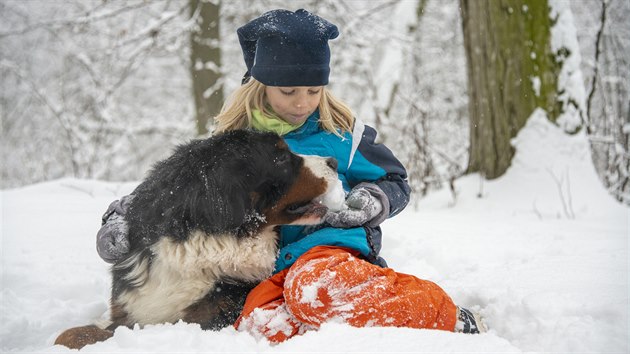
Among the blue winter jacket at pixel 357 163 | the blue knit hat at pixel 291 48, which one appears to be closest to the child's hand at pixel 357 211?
the blue winter jacket at pixel 357 163

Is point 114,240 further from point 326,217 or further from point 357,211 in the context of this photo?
point 357,211

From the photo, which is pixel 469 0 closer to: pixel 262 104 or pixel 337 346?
pixel 262 104

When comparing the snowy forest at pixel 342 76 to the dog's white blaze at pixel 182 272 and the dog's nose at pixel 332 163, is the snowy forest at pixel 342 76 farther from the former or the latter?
the dog's white blaze at pixel 182 272

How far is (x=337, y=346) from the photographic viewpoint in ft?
5.64

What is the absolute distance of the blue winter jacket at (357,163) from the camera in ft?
8.61

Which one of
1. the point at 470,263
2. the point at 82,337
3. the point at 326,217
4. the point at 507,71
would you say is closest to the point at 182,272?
the point at 82,337

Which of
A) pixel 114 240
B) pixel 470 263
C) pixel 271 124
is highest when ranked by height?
pixel 271 124

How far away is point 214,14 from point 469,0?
4846 mm

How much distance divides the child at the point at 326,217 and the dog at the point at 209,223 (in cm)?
11

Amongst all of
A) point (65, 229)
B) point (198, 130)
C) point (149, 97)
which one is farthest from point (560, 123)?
point (149, 97)

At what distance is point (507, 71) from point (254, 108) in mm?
3123

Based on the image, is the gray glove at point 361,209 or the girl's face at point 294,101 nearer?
the gray glove at point 361,209

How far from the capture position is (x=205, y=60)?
28.8 feet

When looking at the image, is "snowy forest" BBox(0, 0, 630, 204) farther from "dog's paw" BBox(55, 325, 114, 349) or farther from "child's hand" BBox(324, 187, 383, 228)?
"dog's paw" BBox(55, 325, 114, 349)
